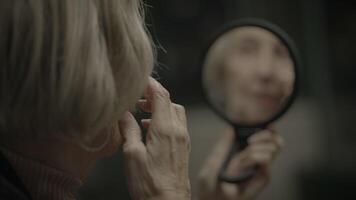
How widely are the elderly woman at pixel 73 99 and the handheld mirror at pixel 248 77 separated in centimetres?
38

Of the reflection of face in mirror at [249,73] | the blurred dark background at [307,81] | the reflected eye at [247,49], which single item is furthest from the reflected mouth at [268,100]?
the blurred dark background at [307,81]

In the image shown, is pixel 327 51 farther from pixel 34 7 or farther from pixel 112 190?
pixel 34 7

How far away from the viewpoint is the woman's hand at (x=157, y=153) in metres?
1.42

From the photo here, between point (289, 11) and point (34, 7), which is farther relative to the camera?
point (289, 11)

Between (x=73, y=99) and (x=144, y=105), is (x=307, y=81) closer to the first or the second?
(x=144, y=105)

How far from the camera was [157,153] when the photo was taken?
143 cm

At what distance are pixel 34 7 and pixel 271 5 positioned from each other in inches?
100

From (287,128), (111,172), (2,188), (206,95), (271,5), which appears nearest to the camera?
(2,188)

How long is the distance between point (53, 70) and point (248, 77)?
831 mm

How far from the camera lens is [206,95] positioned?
74.4 inches

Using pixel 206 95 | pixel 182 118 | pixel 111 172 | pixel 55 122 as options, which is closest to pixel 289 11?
pixel 111 172

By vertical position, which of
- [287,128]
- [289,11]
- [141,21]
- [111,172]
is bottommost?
[287,128]

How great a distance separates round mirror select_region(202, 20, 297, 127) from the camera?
180 centimetres

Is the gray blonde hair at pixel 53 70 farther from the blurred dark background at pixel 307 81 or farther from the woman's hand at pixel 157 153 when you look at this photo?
the blurred dark background at pixel 307 81
